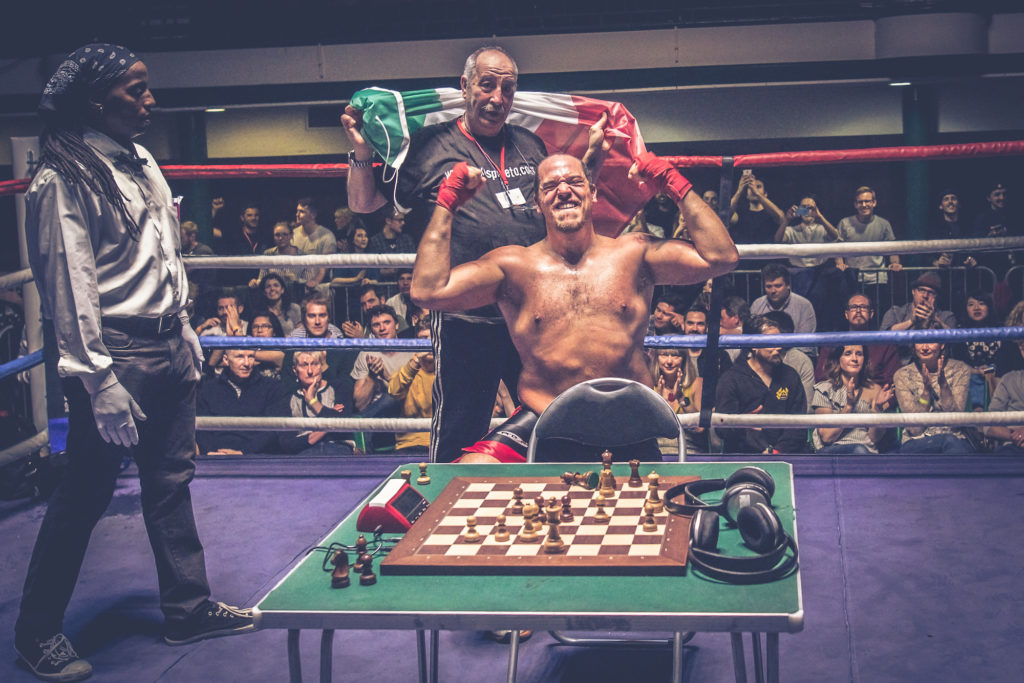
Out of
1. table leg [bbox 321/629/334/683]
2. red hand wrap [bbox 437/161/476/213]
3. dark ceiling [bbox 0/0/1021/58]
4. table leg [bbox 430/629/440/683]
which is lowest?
table leg [bbox 430/629/440/683]

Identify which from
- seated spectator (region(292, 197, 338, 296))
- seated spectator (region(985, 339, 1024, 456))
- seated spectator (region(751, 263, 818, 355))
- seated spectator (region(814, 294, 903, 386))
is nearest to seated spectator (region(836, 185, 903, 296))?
seated spectator (region(751, 263, 818, 355))

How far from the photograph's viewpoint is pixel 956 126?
936cm

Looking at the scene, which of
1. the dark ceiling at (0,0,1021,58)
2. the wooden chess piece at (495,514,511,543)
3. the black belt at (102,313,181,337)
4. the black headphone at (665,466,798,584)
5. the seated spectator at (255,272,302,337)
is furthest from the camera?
the dark ceiling at (0,0,1021,58)

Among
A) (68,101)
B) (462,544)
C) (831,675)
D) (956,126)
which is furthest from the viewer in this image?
(956,126)

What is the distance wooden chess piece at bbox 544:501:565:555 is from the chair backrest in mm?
615

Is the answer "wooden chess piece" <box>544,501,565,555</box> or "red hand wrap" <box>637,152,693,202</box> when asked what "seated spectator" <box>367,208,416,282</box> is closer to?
"red hand wrap" <box>637,152,693,202</box>

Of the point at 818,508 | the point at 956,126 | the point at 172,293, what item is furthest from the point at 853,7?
the point at 172,293

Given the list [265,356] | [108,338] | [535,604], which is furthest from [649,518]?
[265,356]

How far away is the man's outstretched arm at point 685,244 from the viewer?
2650mm

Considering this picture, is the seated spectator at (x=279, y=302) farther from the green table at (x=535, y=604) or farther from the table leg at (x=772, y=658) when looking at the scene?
the table leg at (x=772, y=658)

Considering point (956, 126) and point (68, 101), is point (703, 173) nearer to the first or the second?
point (956, 126)

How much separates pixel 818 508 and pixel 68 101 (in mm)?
2452

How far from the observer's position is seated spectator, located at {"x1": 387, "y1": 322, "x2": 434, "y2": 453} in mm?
4735

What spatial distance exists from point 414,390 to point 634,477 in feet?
9.29
